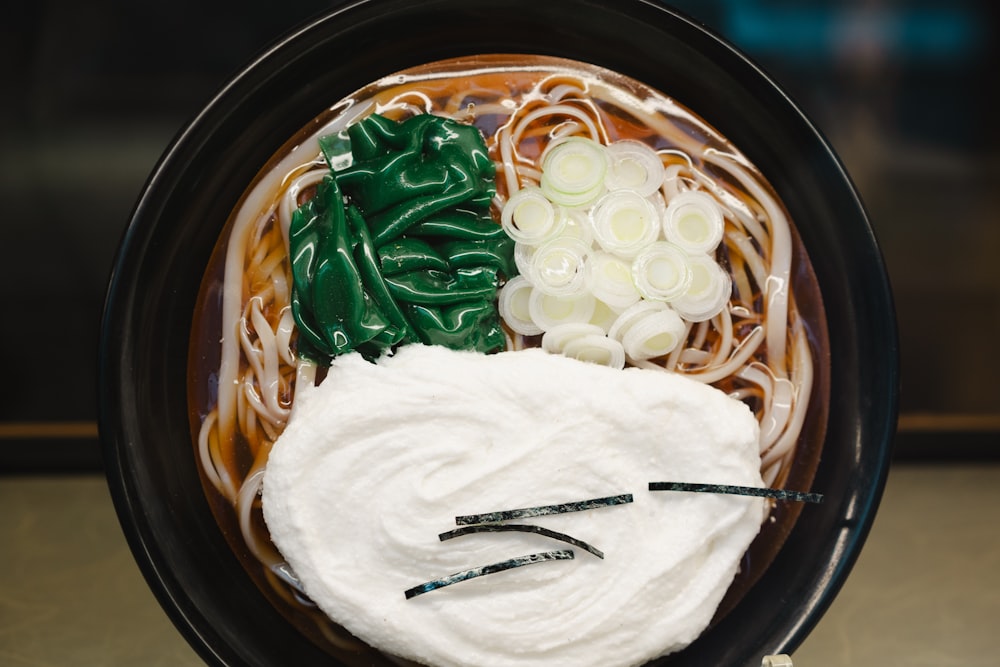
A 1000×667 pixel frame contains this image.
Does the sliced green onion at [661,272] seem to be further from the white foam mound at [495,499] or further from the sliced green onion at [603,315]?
the white foam mound at [495,499]

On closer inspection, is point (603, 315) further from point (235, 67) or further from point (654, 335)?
point (235, 67)

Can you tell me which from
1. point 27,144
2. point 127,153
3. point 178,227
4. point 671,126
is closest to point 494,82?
point 671,126

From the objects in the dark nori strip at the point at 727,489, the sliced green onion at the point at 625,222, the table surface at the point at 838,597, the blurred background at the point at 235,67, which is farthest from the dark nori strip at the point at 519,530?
the blurred background at the point at 235,67

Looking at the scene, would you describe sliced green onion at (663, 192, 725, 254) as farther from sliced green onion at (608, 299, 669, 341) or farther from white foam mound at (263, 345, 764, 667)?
white foam mound at (263, 345, 764, 667)

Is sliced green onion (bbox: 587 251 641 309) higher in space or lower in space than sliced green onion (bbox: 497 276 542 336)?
higher

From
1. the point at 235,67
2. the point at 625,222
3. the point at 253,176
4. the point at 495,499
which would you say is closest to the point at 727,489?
the point at 495,499

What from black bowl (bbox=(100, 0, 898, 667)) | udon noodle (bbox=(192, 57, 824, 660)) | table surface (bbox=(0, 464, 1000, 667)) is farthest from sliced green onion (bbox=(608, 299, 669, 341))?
table surface (bbox=(0, 464, 1000, 667))

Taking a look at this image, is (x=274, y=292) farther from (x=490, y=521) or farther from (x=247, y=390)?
(x=490, y=521)
